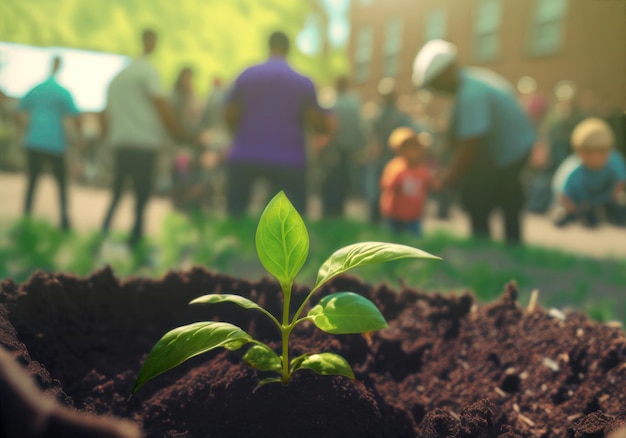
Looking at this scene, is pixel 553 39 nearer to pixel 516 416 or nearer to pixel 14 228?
pixel 14 228

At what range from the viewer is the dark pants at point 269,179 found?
600cm

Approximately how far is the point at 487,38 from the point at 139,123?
1955 centimetres

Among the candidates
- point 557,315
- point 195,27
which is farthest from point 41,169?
point 195,27

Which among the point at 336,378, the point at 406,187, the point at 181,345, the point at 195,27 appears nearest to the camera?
the point at 181,345

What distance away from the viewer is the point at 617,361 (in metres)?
1.68

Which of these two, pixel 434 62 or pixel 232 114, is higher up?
pixel 434 62

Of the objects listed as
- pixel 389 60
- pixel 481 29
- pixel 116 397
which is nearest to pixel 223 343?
pixel 116 397

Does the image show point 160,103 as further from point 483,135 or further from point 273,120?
point 483,135

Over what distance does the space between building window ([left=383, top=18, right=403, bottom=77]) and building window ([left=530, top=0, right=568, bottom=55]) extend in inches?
262

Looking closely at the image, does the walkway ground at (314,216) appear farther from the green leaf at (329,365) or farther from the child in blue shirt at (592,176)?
the green leaf at (329,365)

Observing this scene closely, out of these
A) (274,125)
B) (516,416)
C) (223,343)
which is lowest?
(516,416)

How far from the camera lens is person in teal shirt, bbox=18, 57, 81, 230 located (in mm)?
6887

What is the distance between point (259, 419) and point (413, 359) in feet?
1.93

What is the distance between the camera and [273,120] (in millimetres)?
5938
